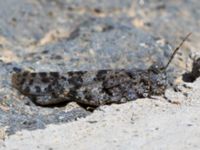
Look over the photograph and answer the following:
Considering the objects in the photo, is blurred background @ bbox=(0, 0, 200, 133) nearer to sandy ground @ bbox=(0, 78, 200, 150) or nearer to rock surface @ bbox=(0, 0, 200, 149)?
rock surface @ bbox=(0, 0, 200, 149)

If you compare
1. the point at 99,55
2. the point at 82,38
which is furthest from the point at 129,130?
the point at 82,38

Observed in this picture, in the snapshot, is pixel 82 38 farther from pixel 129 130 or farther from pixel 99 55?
pixel 129 130

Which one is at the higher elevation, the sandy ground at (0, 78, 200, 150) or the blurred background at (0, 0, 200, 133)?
the blurred background at (0, 0, 200, 133)

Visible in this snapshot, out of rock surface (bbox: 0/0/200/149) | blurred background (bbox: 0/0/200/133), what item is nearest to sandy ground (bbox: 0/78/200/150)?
rock surface (bbox: 0/0/200/149)

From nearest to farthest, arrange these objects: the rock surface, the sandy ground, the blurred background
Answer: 1. the sandy ground
2. the rock surface
3. the blurred background

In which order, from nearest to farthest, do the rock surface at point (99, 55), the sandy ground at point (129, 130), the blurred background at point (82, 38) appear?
the sandy ground at point (129, 130) → the rock surface at point (99, 55) → the blurred background at point (82, 38)

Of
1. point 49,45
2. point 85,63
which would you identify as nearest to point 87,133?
point 85,63

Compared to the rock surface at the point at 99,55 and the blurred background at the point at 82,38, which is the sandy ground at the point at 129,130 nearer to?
the rock surface at the point at 99,55

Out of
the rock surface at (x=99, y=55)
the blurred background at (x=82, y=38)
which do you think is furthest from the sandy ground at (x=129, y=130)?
the blurred background at (x=82, y=38)
